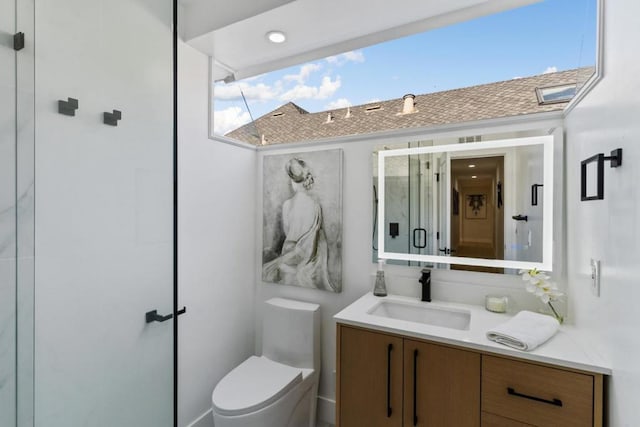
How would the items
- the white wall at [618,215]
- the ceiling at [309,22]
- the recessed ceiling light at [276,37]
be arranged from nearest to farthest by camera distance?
the white wall at [618,215], the ceiling at [309,22], the recessed ceiling light at [276,37]

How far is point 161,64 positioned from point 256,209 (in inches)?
48.3

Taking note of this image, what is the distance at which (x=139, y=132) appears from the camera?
1418 millimetres

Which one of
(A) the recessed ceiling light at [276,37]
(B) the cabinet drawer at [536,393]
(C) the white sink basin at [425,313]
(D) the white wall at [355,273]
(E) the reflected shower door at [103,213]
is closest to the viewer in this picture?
(B) the cabinet drawer at [536,393]

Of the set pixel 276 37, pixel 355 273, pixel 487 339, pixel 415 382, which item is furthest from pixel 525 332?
pixel 276 37

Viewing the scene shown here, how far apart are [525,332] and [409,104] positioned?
1425 millimetres

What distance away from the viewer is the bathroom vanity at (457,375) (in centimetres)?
111

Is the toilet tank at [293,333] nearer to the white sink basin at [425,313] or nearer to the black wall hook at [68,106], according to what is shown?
the white sink basin at [425,313]

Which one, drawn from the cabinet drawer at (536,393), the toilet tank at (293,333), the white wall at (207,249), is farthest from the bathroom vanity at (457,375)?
the white wall at (207,249)

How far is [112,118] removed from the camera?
4.48 feet

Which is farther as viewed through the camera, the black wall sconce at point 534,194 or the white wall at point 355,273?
the white wall at point 355,273

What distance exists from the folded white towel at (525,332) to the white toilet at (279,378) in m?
1.13

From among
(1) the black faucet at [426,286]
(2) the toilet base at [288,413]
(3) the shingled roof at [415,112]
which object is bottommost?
(2) the toilet base at [288,413]

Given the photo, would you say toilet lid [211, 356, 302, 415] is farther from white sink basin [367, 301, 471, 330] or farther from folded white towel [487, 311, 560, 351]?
folded white towel [487, 311, 560, 351]

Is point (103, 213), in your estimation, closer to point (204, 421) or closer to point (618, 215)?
point (204, 421)
